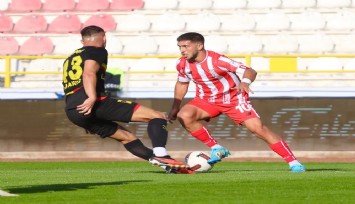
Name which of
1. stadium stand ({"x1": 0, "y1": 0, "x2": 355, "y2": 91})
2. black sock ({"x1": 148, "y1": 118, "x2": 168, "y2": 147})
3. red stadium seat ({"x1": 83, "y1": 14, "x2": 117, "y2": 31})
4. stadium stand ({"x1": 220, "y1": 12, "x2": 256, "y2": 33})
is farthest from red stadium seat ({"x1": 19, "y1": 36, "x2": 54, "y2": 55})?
black sock ({"x1": 148, "y1": 118, "x2": 168, "y2": 147})

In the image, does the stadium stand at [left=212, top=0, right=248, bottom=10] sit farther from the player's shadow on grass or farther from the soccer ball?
the player's shadow on grass

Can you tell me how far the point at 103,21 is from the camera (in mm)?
25453

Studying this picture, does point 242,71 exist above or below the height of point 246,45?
above

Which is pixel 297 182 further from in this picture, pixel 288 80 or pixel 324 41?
pixel 324 41

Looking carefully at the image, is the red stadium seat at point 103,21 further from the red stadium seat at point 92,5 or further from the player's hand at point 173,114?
the player's hand at point 173,114

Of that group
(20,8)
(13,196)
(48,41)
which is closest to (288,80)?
(48,41)

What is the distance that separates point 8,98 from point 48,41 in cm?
578

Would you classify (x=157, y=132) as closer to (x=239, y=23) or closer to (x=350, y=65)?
(x=350, y=65)

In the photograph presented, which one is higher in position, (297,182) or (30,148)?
(297,182)

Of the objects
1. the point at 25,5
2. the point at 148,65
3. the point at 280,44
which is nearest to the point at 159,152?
the point at 148,65

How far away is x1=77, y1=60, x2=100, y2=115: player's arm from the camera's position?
11.1 m

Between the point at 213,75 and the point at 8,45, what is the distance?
44.1ft

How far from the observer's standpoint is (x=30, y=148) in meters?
19.2

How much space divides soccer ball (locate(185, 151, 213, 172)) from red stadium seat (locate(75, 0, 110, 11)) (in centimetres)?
1405
